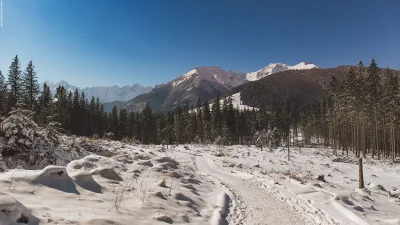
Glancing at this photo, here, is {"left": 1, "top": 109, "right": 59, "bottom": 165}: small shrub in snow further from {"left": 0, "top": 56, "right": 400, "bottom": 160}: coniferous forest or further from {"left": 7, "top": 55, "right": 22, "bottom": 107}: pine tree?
{"left": 7, "top": 55, "right": 22, "bottom": 107}: pine tree

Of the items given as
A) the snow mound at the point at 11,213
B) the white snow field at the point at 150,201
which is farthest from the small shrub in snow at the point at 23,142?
the snow mound at the point at 11,213

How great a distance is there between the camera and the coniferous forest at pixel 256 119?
1868 inches

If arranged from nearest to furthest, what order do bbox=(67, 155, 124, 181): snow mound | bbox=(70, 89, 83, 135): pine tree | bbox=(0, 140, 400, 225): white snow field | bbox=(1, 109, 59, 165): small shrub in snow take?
bbox=(0, 140, 400, 225): white snow field
bbox=(67, 155, 124, 181): snow mound
bbox=(1, 109, 59, 165): small shrub in snow
bbox=(70, 89, 83, 135): pine tree

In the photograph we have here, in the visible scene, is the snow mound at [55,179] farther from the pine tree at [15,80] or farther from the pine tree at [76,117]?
the pine tree at [76,117]

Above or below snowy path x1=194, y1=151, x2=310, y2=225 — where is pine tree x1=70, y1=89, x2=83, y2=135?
above

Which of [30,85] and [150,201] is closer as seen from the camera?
[150,201]

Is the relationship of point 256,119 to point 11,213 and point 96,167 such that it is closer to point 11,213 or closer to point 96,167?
point 96,167

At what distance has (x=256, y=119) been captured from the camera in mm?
93500

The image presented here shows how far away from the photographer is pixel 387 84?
4538 cm

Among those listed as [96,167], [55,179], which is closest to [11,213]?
[55,179]

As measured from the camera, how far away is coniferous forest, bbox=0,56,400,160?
47.4 meters

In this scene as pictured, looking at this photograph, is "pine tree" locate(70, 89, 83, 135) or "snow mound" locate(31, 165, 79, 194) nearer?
"snow mound" locate(31, 165, 79, 194)

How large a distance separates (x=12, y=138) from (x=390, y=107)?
5162cm

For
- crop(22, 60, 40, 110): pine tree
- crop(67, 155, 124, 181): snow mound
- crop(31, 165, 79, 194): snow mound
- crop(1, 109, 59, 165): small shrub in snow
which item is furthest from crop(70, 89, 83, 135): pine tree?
crop(31, 165, 79, 194): snow mound
